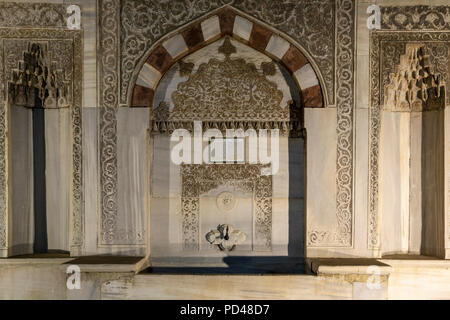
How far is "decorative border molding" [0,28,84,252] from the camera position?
131 inches

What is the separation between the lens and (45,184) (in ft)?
11.9

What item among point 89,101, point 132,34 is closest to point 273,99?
point 132,34

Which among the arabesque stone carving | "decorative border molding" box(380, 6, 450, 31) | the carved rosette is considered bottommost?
the carved rosette

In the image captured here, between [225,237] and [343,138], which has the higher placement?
[343,138]

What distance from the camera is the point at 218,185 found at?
358 centimetres

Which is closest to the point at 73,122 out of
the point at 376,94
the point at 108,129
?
the point at 108,129

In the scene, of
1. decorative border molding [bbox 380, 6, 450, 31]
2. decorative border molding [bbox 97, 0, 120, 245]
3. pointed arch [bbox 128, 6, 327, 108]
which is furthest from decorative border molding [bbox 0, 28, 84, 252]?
decorative border molding [bbox 380, 6, 450, 31]

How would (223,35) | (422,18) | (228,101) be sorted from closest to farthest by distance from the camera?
(422,18)
(223,35)
(228,101)

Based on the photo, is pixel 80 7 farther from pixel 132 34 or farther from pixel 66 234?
pixel 66 234

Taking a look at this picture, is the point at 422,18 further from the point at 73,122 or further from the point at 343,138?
the point at 73,122

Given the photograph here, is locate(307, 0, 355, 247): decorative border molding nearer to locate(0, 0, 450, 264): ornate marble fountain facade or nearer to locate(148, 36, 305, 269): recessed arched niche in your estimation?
locate(0, 0, 450, 264): ornate marble fountain facade

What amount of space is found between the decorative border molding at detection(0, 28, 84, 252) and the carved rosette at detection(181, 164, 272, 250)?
3.26 feet

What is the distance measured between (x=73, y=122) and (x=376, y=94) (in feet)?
9.50

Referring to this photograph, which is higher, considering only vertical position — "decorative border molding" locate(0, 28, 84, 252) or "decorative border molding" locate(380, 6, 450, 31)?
"decorative border molding" locate(380, 6, 450, 31)
